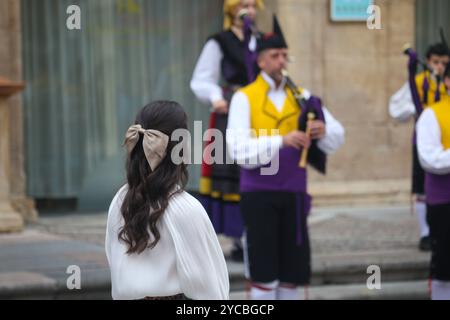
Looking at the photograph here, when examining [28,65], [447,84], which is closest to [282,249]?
[447,84]

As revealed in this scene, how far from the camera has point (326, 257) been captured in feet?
26.8

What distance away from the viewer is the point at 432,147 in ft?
21.4

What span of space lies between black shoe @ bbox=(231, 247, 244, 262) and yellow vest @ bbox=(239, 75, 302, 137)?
1978 millimetres

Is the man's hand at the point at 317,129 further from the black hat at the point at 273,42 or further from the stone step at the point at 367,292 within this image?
the stone step at the point at 367,292

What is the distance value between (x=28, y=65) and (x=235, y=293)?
4.38 meters

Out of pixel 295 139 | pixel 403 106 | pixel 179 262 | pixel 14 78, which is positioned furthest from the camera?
pixel 14 78

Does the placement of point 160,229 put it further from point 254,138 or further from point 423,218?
point 423,218

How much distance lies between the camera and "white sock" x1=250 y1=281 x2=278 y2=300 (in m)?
6.38

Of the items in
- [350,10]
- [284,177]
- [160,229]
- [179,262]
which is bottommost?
[284,177]

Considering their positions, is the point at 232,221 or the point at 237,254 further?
the point at 237,254

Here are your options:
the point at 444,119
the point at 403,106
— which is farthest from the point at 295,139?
the point at 403,106

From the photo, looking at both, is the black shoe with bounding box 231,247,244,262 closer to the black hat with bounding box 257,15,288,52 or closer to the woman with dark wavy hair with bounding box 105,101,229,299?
the black hat with bounding box 257,15,288,52

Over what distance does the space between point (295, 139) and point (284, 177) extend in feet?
1.02
